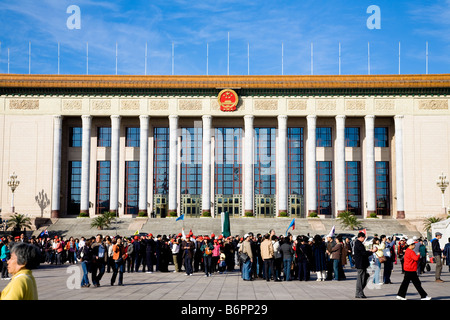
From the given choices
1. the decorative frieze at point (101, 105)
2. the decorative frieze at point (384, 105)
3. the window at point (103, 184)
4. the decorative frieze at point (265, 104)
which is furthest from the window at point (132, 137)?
the decorative frieze at point (384, 105)

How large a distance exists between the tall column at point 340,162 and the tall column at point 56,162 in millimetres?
29210

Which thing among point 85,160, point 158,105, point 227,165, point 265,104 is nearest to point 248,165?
point 227,165

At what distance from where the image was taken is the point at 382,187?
5922 centimetres

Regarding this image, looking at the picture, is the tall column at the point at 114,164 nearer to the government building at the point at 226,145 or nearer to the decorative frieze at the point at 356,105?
the government building at the point at 226,145

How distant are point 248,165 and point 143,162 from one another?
36.1 ft

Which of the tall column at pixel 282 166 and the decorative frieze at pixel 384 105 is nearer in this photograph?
the tall column at pixel 282 166

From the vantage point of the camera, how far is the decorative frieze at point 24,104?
5772cm

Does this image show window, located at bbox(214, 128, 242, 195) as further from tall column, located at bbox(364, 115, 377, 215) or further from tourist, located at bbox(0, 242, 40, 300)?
tourist, located at bbox(0, 242, 40, 300)

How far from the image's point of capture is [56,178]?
57.0 m

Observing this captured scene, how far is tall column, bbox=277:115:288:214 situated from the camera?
57.2 metres

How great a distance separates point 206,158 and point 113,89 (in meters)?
12.2
